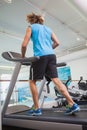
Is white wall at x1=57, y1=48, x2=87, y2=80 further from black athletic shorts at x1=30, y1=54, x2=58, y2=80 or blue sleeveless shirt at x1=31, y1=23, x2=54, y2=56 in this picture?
black athletic shorts at x1=30, y1=54, x2=58, y2=80

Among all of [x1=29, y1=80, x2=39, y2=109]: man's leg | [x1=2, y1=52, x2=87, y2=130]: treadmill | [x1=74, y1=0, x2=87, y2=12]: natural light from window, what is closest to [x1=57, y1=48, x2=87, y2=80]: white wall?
[x1=74, y1=0, x2=87, y2=12]: natural light from window

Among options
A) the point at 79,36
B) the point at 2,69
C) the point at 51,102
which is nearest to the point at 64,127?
the point at 51,102

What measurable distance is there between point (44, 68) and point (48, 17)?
3.38 m

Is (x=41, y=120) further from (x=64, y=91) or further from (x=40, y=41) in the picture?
(x=40, y=41)

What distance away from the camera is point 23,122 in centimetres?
230

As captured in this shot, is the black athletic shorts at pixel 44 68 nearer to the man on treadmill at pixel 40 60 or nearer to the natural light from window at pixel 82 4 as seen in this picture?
the man on treadmill at pixel 40 60

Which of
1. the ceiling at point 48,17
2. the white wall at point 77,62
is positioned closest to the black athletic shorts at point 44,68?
the ceiling at point 48,17

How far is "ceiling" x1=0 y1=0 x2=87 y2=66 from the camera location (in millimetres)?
4438

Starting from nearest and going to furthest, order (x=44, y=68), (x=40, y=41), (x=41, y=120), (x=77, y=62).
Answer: (x=41, y=120) < (x=44, y=68) < (x=40, y=41) < (x=77, y=62)

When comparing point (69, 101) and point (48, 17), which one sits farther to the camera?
point (48, 17)

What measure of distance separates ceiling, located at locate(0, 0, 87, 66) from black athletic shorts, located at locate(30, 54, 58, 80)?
251 cm

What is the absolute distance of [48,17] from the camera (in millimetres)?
5254

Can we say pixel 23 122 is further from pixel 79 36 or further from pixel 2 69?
pixel 2 69

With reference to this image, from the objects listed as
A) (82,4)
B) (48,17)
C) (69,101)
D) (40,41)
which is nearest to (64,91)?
(69,101)
